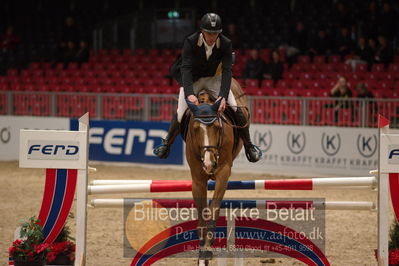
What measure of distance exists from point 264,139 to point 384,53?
3548 mm

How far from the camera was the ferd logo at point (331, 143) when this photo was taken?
543 inches

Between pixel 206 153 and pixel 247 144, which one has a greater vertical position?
pixel 247 144

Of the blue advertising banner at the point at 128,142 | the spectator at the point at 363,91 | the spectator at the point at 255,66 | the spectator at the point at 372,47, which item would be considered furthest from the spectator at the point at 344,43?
the blue advertising banner at the point at 128,142

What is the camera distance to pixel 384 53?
1579 cm

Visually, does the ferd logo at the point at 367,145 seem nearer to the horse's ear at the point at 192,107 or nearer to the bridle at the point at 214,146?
the bridle at the point at 214,146

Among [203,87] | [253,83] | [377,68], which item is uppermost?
[377,68]

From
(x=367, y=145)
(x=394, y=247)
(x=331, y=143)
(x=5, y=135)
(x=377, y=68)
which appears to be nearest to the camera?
(x=394, y=247)

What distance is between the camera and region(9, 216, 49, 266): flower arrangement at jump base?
6.14 m

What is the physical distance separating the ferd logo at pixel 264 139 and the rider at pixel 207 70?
24.6 ft

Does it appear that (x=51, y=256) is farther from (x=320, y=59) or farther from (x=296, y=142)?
(x=320, y=59)

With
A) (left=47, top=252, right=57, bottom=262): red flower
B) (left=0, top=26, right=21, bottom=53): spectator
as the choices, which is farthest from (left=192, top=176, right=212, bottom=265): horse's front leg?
(left=0, top=26, right=21, bottom=53): spectator

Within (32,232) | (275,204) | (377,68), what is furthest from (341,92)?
(32,232)

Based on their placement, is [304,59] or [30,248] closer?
[30,248]

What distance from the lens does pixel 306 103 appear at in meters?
14.0
